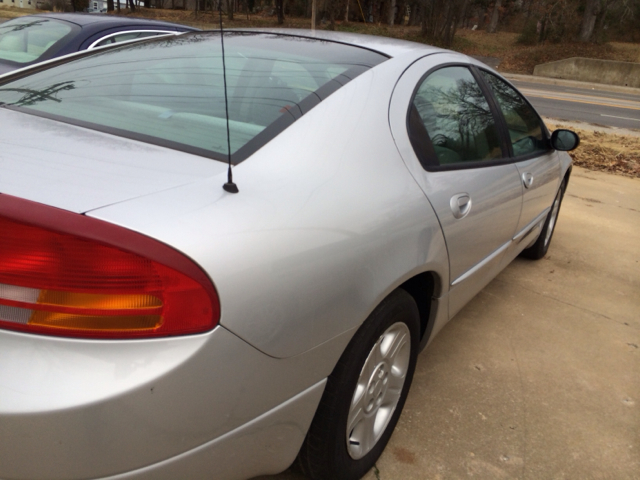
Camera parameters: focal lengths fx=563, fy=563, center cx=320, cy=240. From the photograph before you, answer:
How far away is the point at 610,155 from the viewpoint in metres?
8.66

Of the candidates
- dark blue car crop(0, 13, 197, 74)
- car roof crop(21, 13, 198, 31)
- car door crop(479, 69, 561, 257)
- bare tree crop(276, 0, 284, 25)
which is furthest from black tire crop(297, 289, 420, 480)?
bare tree crop(276, 0, 284, 25)

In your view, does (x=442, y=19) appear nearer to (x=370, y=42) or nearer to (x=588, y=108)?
(x=588, y=108)

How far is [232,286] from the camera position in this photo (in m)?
1.27

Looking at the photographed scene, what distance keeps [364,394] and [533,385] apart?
128cm

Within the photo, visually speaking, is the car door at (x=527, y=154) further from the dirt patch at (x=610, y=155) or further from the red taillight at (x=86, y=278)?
the dirt patch at (x=610, y=155)

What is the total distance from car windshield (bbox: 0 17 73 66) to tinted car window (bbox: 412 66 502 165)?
4.38 metres

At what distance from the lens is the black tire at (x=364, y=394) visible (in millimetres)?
1703

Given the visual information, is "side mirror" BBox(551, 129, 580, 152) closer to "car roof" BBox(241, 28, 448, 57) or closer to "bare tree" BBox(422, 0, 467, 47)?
"car roof" BBox(241, 28, 448, 57)

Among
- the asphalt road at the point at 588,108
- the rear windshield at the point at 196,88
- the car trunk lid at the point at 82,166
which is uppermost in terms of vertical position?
the rear windshield at the point at 196,88

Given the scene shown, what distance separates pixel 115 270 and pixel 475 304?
2.86 meters

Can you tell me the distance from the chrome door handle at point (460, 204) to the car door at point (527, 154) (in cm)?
80

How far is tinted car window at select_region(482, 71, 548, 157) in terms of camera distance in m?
3.07

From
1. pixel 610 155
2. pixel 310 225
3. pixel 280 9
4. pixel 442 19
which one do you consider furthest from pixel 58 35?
pixel 280 9

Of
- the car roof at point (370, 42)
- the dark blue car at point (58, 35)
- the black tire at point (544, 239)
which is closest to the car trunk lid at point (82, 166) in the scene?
the car roof at point (370, 42)
